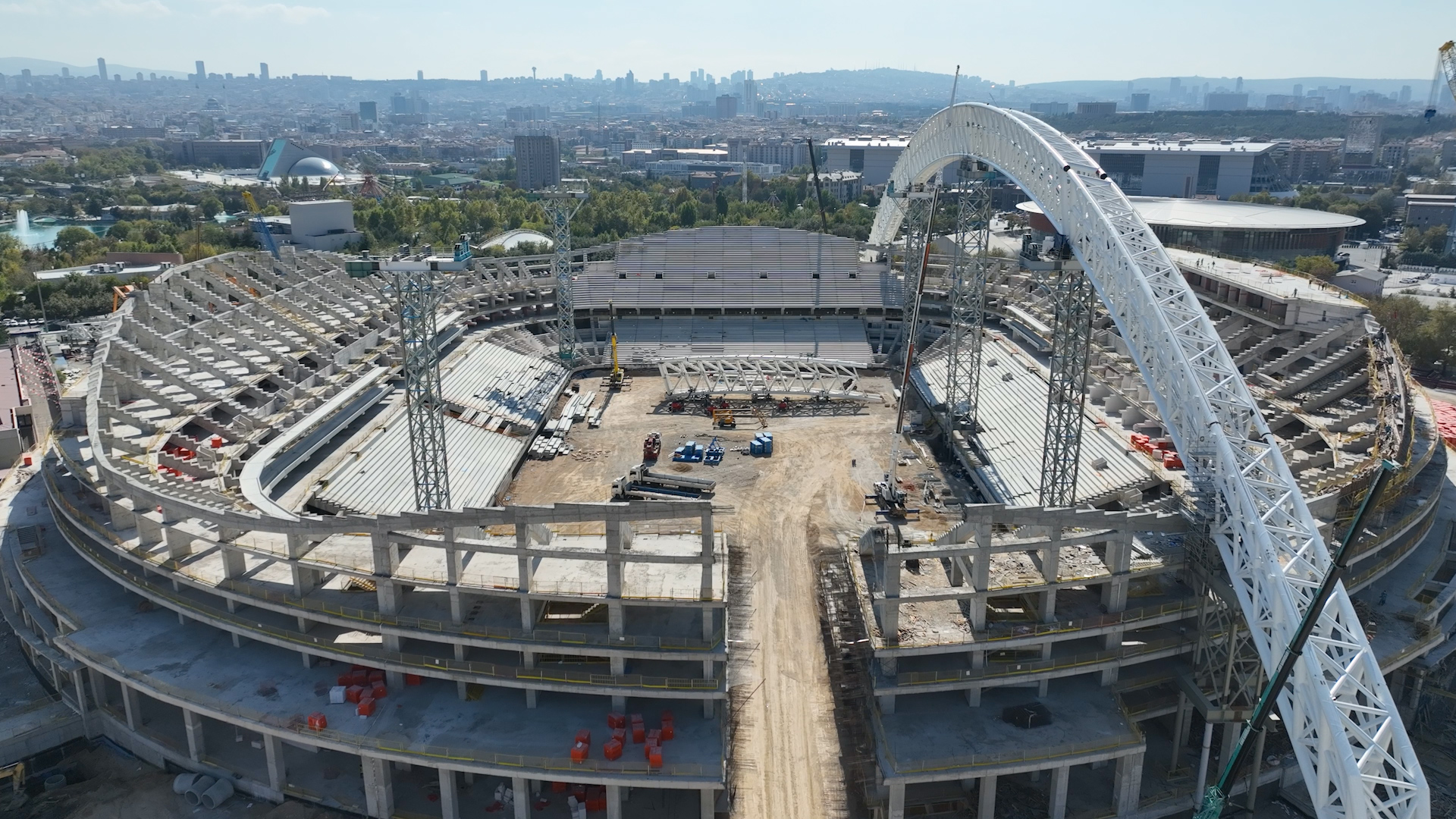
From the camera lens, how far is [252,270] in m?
75.9

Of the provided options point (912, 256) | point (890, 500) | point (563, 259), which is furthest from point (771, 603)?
point (912, 256)

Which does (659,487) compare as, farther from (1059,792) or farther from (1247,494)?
(1247,494)

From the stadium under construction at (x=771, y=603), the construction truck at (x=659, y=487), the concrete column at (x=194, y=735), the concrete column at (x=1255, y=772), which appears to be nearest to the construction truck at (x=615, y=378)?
the stadium under construction at (x=771, y=603)

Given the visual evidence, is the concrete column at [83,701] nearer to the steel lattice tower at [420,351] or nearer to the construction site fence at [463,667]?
the construction site fence at [463,667]

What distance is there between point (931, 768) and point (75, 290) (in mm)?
100974

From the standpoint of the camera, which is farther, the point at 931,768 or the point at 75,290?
the point at 75,290

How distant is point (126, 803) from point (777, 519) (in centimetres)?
2968

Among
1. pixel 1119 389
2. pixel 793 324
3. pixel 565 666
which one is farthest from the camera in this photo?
pixel 793 324

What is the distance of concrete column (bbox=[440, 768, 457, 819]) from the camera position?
28.9 meters

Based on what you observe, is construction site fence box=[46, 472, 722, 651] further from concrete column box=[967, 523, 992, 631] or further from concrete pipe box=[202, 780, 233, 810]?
concrete column box=[967, 523, 992, 631]

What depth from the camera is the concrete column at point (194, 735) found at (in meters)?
31.4

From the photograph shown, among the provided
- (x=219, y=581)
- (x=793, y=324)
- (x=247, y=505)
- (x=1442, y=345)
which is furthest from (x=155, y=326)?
(x=1442, y=345)

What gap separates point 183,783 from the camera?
31.0 m

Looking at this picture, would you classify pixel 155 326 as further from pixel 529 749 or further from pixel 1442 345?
pixel 1442 345
